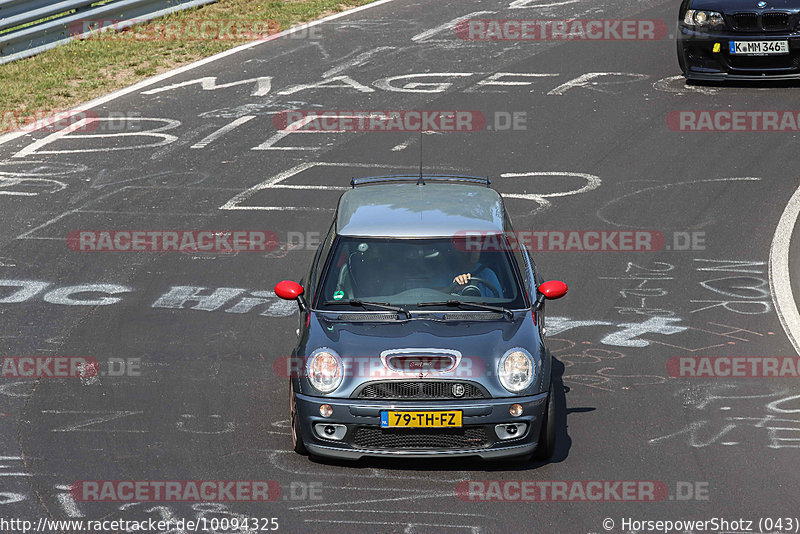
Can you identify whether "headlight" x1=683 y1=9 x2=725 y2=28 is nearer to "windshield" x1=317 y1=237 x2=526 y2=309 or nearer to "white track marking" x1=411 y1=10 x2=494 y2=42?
"white track marking" x1=411 y1=10 x2=494 y2=42

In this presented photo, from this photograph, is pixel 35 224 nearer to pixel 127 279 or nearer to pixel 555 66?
pixel 127 279

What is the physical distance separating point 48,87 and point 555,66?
26.6 feet

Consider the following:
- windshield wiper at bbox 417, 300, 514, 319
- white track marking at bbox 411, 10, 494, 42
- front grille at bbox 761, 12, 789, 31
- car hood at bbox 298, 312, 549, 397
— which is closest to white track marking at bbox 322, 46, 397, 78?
white track marking at bbox 411, 10, 494, 42

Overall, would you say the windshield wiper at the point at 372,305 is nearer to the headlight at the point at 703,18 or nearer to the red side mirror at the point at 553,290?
the red side mirror at the point at 553,290

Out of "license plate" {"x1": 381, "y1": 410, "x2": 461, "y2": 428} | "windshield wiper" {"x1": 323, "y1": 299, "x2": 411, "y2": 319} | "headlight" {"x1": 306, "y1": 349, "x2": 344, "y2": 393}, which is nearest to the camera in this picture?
"license plate" {"x1": 381, "y1": 410, "x2": 461, "y2": 428}

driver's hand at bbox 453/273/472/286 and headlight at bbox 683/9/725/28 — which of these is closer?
driver's hand at bbox 453/273/472/286

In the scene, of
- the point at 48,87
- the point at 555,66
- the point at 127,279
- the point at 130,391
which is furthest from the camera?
the point at 555,66

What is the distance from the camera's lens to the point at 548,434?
8211mm

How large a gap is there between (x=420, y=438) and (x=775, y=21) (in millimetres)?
11535

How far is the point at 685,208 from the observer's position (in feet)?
47.1

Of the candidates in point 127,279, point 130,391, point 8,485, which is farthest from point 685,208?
point 8,485

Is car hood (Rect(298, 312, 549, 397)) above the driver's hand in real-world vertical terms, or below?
below

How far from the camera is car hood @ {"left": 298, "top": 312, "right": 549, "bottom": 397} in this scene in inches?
316

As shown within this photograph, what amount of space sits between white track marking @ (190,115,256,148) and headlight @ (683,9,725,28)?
21.4 ft
